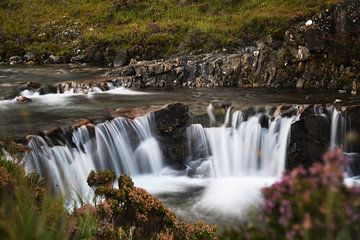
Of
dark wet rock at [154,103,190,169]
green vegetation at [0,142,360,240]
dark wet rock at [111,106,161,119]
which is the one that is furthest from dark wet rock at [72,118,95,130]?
green vegetation at [0,142,360,240]

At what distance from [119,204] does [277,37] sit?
67.4 feet

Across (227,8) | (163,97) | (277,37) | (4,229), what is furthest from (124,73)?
(4,229)

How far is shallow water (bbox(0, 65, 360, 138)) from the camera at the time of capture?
1656cm

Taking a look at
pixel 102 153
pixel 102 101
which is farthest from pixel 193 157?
pixel 102 101

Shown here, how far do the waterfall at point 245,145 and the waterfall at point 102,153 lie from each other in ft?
5.28

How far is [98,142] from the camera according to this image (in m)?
15.3

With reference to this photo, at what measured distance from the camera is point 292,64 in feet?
77.9

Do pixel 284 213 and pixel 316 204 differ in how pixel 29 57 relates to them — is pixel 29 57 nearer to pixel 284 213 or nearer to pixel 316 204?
pixel 284 213

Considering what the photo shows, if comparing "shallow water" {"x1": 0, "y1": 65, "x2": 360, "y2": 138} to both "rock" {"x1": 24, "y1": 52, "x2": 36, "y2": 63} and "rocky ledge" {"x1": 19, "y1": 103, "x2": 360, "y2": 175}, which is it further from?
"rock" {"x1": 24, "y1": 52, "x2": 36, "y2": 63}

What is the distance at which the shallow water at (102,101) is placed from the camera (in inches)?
652

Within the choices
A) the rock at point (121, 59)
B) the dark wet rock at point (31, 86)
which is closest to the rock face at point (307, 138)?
the dark wet rock at point (31, 86)

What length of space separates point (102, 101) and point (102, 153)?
19.3 ft

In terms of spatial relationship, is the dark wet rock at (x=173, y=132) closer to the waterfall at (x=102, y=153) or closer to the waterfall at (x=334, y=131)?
the waterfall at (x=102, y=153)

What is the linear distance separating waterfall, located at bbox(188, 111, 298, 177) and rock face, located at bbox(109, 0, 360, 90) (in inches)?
251
